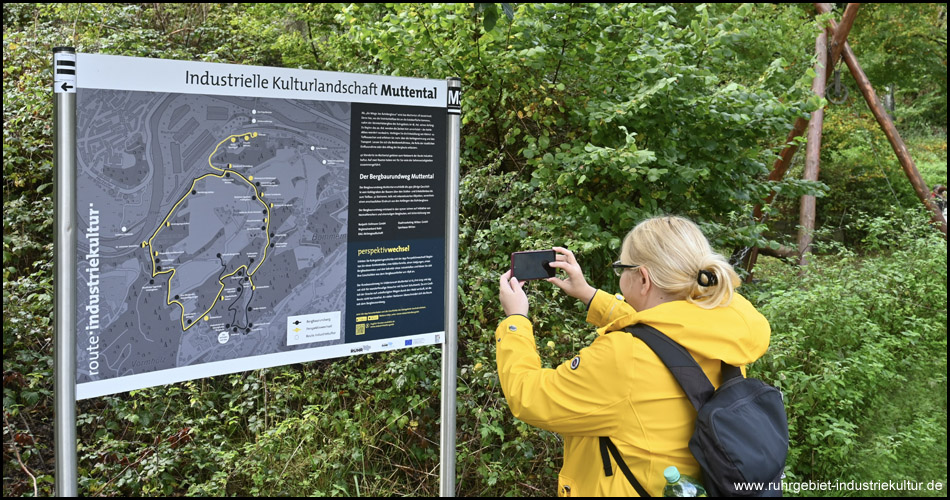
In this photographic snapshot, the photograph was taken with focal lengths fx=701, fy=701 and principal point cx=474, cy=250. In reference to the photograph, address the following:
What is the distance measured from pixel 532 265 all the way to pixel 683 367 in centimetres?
83

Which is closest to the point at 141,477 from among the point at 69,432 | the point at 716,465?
the point at 69,432

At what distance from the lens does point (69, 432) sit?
7.58 feet

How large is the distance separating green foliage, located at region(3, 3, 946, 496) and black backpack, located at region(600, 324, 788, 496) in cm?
195

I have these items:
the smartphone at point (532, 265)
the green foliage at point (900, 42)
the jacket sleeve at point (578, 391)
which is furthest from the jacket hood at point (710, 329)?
the green foliage at point (900, 42)

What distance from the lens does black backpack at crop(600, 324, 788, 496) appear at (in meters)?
2.04

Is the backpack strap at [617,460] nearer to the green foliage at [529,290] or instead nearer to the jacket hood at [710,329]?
the jacket hood at [710,329]

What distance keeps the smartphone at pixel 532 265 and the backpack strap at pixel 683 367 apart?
27.3 inches

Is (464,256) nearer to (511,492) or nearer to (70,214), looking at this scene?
(511,492)

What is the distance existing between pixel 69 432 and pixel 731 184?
4.77 metres

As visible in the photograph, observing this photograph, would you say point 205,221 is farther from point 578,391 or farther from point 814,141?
point 814,141

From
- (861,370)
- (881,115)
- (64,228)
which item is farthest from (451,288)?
(881,115)

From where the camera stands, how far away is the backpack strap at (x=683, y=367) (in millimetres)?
2100

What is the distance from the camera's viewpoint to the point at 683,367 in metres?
2.11

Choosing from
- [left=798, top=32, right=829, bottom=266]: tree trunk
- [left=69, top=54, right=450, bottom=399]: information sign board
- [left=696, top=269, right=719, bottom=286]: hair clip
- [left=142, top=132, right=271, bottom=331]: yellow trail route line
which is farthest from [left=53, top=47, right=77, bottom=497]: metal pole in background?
[left=798, top=32, right=829, bottom=266]: tree trunk
